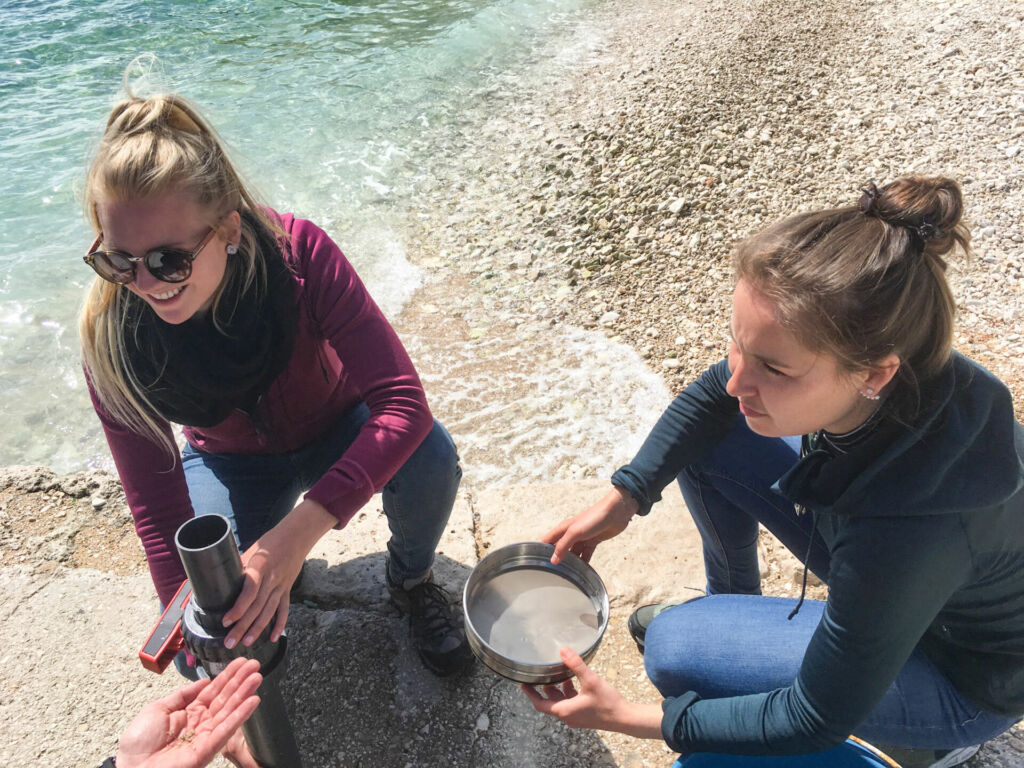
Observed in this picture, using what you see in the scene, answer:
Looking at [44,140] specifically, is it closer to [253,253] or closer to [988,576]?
[253,253]

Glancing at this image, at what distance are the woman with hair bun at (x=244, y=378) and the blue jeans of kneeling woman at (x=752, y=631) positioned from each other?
803mm

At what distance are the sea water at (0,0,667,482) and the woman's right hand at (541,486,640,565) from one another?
4.89 ft

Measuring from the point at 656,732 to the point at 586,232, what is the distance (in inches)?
169

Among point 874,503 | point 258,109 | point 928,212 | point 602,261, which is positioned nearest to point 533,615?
point 874,503

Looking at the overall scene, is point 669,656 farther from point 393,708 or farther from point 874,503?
point 393,708

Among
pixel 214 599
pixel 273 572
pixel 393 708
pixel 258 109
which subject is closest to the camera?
pixel 214 599

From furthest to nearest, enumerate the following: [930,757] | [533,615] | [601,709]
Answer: [533,615], [930,757], [601,709]

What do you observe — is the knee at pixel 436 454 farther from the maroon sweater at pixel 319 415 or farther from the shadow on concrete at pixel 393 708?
the shadow on concrete at pixel 393 708

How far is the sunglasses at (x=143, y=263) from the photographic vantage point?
6.55ft

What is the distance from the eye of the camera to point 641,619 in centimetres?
257

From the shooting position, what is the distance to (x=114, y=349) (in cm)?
221

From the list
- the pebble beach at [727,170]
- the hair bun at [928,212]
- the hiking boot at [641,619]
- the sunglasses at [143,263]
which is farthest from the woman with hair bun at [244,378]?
the pebble beach at [727,170]

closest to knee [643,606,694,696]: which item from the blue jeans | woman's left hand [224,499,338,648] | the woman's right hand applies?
the woman's right hand

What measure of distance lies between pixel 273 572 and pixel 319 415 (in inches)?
31.2
